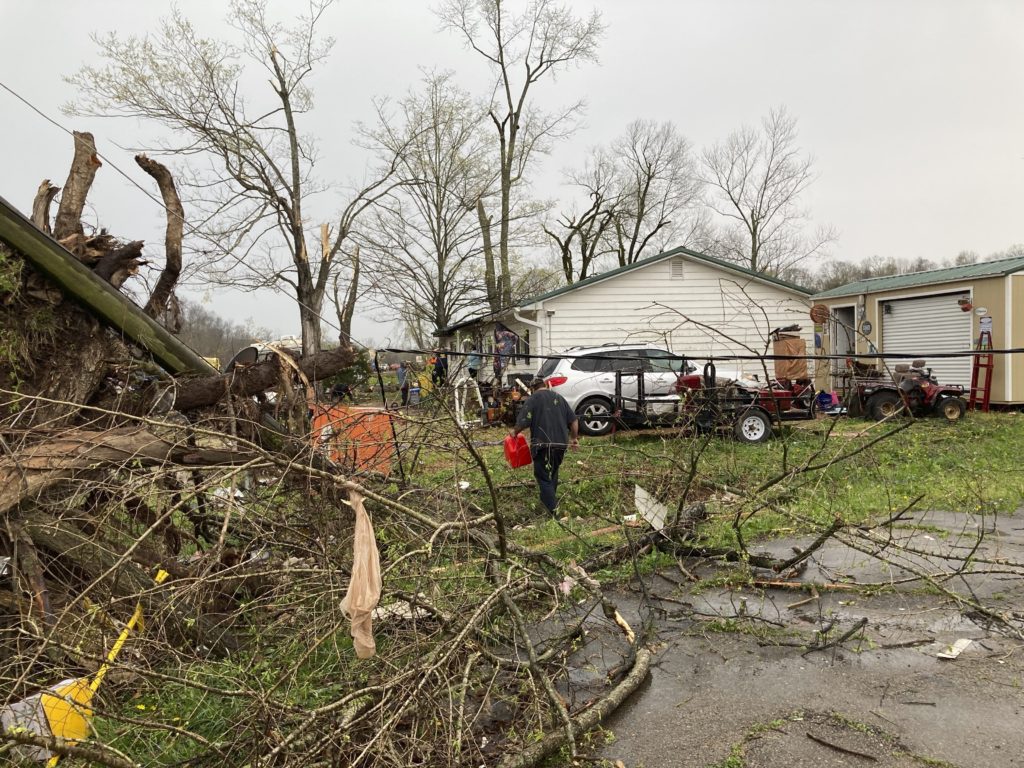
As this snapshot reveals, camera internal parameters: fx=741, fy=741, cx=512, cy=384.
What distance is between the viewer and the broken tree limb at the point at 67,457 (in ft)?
12.5

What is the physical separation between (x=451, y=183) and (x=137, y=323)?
2264cm

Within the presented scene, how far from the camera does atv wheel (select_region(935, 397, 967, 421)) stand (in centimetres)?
1366

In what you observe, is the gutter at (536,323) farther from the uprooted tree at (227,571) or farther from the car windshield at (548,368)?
the uprooted tree at (227,571)

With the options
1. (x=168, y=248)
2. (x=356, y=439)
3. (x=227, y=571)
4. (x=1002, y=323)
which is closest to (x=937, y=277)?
(x=1002, y=323)

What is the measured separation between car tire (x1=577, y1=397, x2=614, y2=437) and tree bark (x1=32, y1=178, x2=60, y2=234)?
30.0 feet

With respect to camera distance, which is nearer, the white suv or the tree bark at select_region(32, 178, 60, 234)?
the tree bark at select_region(32, 178, 60, 234)

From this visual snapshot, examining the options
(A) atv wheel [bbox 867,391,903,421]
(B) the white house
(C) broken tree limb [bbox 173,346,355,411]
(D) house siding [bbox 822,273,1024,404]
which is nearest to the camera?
(C) broken tree limb [bbox 173,346,355,411]

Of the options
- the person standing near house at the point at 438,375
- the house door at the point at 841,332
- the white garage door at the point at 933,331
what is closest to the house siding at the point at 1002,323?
the white garage door at the point at 933,331

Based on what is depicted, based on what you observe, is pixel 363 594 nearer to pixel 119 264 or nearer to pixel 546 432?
pixel 119 264

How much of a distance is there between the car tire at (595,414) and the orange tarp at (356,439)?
26.9ft

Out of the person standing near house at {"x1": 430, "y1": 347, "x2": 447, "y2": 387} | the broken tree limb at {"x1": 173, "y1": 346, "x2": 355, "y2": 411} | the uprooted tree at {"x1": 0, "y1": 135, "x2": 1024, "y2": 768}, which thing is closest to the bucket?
the person standing near house at {"x1": 430, "y1": 347, "x2": 447, "y2": 387}

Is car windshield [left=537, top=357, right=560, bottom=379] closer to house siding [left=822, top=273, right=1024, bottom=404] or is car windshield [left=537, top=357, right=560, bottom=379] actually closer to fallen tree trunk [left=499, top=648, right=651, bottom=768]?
house siding [left=822, top=273, right=1024, bottom=404]

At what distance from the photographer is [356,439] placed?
4.71 meters

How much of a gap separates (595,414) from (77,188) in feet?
31.9
